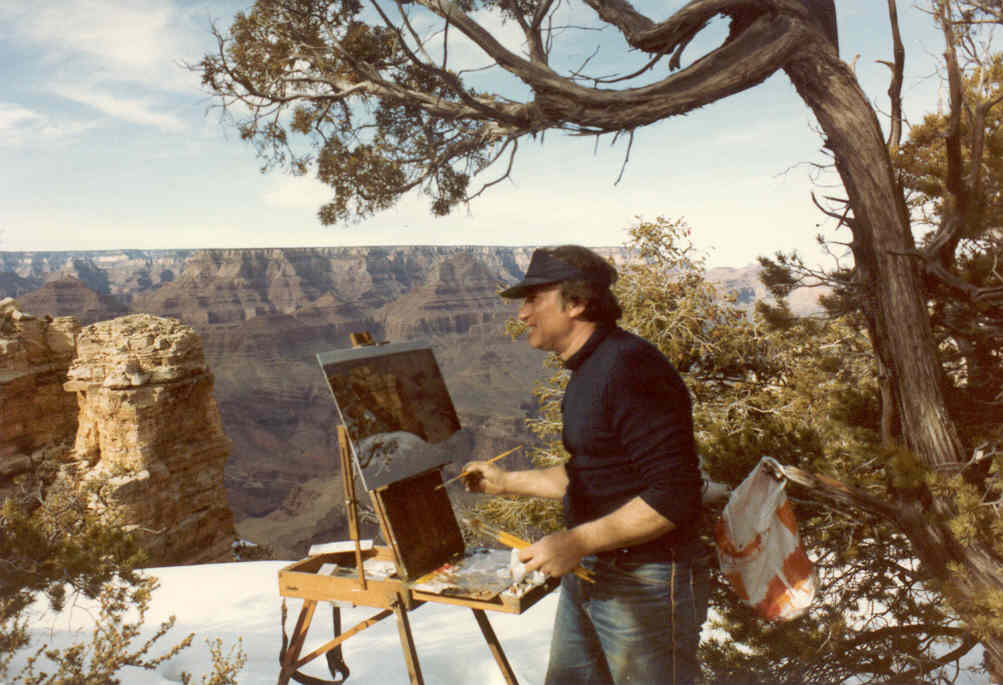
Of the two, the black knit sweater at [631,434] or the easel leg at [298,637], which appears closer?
the black knit sweater at [631,434]

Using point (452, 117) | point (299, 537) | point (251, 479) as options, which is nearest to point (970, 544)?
point (452, 117)

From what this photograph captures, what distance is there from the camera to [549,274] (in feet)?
6.43

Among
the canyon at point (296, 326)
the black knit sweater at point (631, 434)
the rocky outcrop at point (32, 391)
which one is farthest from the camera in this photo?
the canyon at point (296, 326)

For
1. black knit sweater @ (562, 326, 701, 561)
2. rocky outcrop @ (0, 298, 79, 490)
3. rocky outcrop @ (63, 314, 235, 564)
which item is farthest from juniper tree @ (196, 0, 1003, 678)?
rocky outcrop @ (0, 298, 79, 490)

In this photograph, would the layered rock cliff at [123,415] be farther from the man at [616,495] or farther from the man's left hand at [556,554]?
the man's left hand at [556,554]

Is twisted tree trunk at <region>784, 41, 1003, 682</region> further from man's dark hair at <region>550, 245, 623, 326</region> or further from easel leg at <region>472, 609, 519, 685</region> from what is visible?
easel leg at <region>472, 609, 519, 685</region>

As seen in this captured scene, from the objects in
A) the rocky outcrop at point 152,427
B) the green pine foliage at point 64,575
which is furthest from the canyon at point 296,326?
the green pine foliage at point 64,575

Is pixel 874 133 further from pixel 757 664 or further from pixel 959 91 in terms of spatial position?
pixel 757 664

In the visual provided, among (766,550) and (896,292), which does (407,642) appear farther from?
(896,292)

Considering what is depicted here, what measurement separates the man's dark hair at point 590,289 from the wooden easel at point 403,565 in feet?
3.31

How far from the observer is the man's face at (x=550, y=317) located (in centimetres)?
197

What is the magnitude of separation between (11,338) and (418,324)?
90455 millimetres

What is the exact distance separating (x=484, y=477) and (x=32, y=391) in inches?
568

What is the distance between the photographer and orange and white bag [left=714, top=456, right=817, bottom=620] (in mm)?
2309
